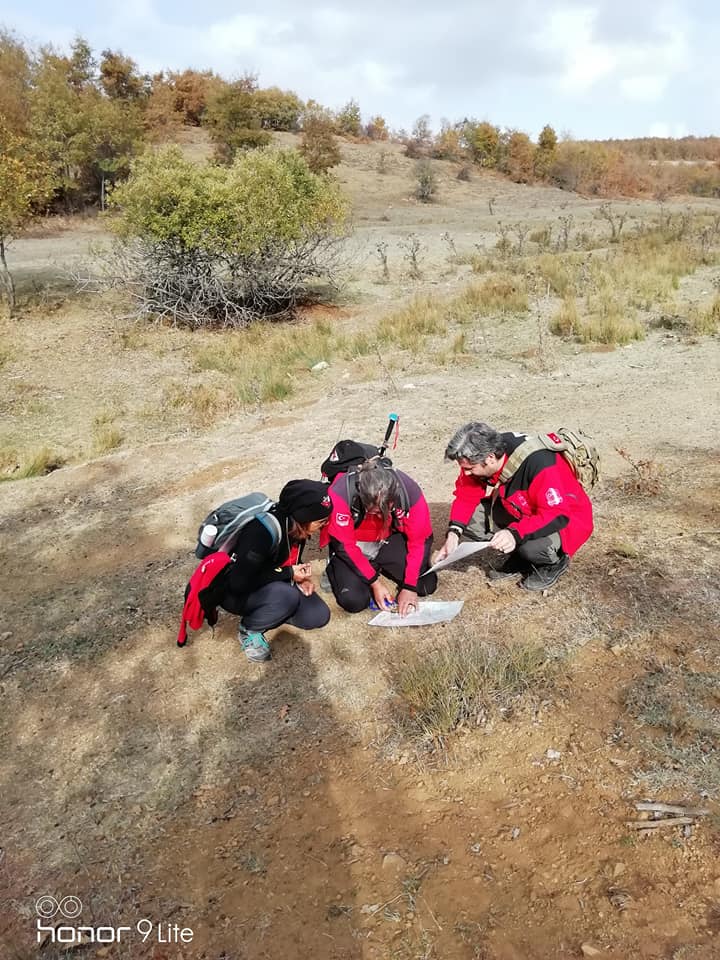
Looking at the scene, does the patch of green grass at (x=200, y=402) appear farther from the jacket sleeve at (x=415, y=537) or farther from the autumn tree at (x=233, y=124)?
the autumn tree at (x=233, y=124)

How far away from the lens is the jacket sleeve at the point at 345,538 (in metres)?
3.25

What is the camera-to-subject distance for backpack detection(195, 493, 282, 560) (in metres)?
3.01

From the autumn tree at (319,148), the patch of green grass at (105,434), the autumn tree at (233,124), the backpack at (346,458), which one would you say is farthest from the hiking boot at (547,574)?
the autumn tree at (233,124)

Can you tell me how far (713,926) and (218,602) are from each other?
2185 millimetres

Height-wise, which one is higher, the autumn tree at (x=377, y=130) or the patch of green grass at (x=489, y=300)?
the autumn tree at (x=377, y=130)

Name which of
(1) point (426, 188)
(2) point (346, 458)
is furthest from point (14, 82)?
(2) point (346, 458)

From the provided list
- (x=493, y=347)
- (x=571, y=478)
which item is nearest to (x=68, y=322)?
(x=493, y=347)

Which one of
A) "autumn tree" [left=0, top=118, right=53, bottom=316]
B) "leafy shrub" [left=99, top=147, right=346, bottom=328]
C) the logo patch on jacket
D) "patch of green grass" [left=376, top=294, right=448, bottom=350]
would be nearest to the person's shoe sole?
the logo patch on jacket

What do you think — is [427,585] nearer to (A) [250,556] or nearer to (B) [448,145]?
(A) [250,556]

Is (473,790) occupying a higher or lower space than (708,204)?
lower

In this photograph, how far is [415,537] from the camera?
3.31 m

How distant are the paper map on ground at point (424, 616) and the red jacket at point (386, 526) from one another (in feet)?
0.42

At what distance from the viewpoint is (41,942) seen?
2117mm

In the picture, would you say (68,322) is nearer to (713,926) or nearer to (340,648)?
(340,648)
